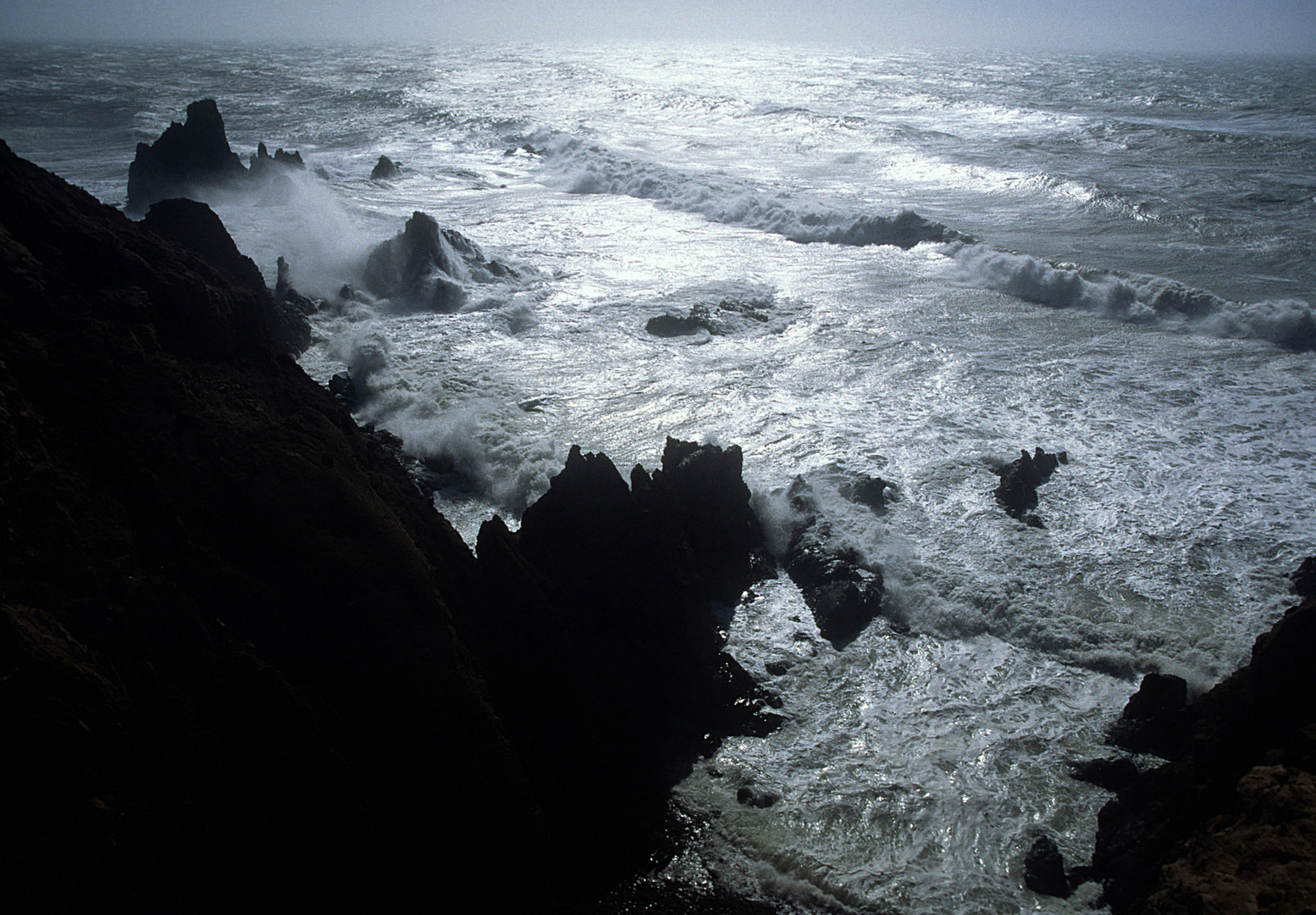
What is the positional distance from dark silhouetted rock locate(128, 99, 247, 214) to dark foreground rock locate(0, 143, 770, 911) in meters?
23.3

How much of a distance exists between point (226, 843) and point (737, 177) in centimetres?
3037

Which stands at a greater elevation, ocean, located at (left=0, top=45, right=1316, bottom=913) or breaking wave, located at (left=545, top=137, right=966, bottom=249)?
breaking wave, located at (left=545, top=137, right=966, bottom=249)

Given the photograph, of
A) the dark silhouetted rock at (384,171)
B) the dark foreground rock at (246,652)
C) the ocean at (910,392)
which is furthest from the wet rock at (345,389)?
the dark silhouetted rock at (384,171)

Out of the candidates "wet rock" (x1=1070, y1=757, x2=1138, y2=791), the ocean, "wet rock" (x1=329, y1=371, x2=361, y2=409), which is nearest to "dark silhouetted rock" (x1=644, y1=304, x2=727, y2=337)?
the ocean

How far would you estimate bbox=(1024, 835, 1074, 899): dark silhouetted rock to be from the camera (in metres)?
5.21

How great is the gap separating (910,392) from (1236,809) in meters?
9.23

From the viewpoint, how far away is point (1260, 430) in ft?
38.1

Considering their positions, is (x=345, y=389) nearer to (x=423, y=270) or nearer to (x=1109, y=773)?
(x=423, y=270)

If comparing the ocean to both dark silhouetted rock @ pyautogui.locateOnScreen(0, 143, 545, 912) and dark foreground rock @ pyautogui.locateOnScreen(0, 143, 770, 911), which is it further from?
dark silhouetted rock @ pyautogui.locateOnScreen(0, 143, 545, 912)

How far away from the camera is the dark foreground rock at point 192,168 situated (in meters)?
24.9

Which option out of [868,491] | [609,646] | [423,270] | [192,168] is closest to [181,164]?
[192,168]

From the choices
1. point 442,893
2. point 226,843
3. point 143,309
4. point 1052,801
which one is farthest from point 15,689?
point 1052,801

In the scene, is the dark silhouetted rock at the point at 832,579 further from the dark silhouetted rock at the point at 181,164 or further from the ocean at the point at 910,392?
the dark silhouetted rock at the point at 181,164

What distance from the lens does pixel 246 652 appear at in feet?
12.2
